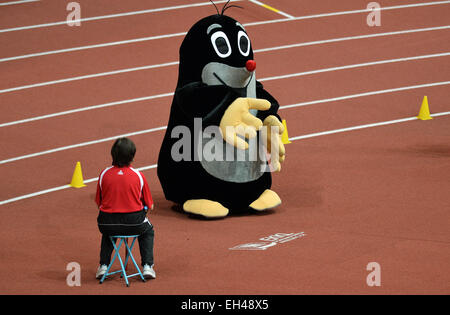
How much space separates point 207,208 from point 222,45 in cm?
203

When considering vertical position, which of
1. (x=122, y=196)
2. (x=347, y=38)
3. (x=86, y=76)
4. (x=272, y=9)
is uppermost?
(x=272, y=9)

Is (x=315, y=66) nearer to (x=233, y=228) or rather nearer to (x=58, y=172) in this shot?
(x=58, y=172)

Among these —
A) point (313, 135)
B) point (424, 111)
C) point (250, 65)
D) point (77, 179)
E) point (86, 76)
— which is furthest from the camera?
point (86, 76)

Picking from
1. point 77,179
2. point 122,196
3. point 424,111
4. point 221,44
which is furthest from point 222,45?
point 424,111

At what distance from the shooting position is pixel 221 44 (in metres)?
11.2

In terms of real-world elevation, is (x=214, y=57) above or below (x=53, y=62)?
below

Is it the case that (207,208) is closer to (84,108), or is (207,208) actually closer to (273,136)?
(273,136)

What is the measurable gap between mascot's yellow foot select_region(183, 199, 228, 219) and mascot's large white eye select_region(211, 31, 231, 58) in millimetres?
1830

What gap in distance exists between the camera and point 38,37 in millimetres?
19297

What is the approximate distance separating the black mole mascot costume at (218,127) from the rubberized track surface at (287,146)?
0.33m

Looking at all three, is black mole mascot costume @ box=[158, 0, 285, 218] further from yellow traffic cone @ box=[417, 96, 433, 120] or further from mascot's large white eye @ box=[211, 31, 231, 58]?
yellow traffic cone @ box=[417, 96, 433, 120]

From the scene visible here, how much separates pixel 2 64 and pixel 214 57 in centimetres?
815
